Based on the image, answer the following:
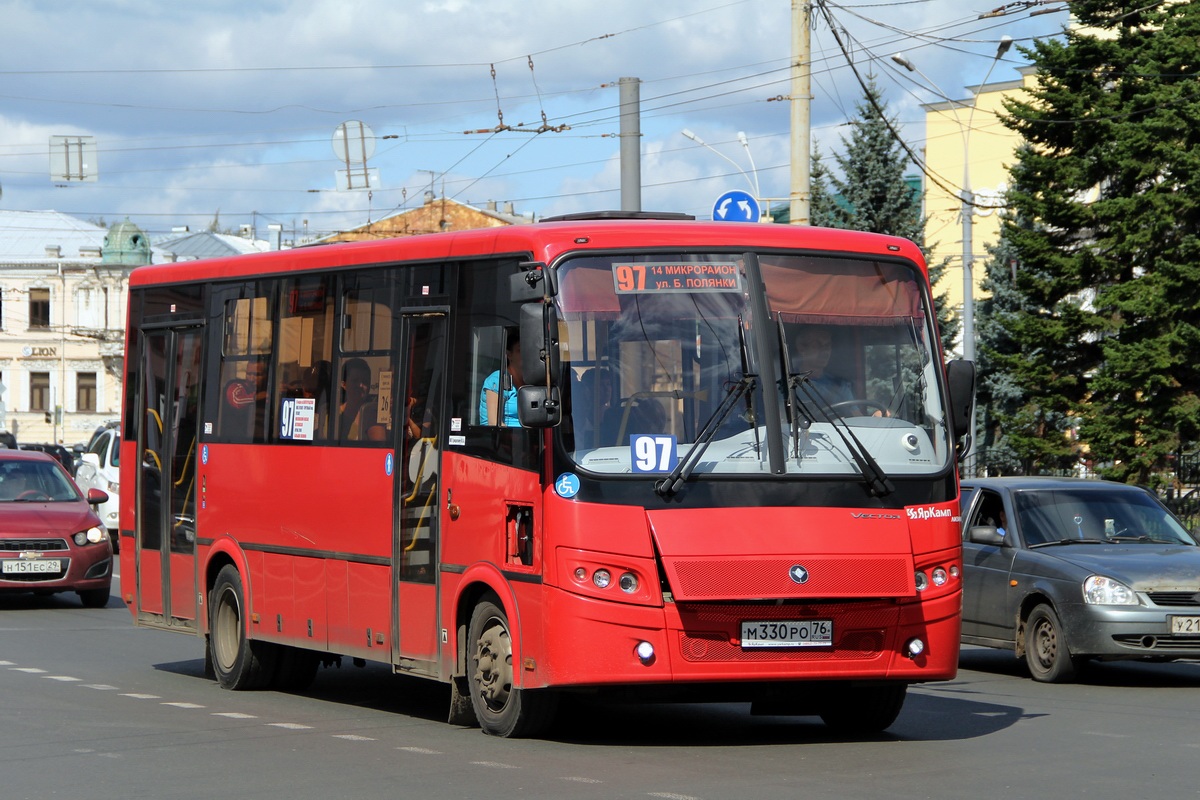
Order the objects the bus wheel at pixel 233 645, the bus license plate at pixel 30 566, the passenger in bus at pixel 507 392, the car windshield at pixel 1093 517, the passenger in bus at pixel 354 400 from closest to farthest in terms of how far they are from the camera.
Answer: the passenger in bus at pixel 507 392 < the passenger in bus at pixel 354 400 < the bus wheel at pixel 233 645 < the car windshield at pixel 1093 517 < the bus license plate at pixel 30 566

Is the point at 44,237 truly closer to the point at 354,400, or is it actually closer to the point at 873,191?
the point at 873,191

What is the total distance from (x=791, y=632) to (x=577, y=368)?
Result: 5.77 ft

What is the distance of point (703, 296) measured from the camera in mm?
10602

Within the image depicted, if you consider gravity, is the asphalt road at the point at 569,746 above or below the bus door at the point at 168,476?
below

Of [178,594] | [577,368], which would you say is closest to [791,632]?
[577,368]

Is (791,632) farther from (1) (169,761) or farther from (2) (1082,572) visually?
(2) (1082,572)

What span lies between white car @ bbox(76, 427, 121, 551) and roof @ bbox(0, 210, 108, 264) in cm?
7497

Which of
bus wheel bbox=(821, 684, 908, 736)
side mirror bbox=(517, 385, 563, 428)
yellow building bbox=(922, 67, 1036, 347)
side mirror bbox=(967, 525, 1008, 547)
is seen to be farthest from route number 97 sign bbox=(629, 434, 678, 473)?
yellow building bbox=(922, 67, 1036, 347)

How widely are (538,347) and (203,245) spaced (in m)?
106

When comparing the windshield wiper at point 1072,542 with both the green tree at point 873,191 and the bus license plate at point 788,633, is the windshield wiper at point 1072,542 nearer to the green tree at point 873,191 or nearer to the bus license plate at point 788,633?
the bus license plate at point 788,633

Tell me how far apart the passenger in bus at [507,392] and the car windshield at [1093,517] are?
→ 6.28m

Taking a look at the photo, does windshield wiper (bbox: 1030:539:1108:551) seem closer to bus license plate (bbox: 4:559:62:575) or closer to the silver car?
the silver car

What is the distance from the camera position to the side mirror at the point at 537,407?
10070 mm

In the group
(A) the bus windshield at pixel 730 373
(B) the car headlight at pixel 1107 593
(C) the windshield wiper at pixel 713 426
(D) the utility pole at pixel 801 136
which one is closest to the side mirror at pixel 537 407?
(A) the bus windshield at pixel 730 373
